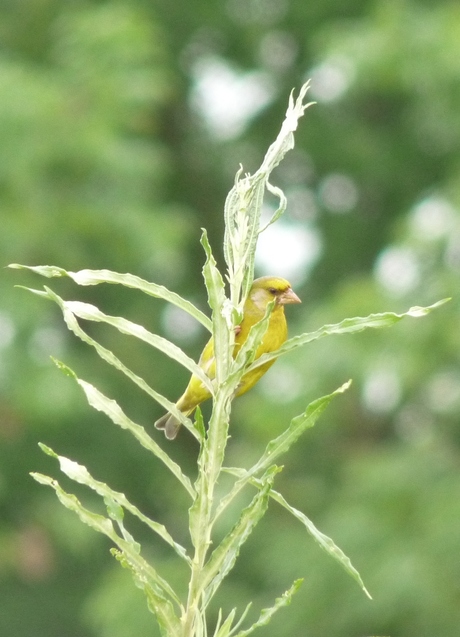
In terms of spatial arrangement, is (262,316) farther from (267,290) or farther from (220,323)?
(220,323)

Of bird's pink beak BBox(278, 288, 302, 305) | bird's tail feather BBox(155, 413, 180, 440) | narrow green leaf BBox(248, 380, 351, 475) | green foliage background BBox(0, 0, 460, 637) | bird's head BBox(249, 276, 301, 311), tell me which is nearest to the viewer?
narrow green leaf BBox(248, 380, 351, 475)

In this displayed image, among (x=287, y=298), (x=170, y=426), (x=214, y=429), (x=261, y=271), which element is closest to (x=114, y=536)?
(x=214, y=429)

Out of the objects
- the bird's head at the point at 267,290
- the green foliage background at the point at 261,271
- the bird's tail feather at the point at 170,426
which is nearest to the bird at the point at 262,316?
the bird's head at the point at 267,290

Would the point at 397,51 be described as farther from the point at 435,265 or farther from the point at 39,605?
the point at 39,605

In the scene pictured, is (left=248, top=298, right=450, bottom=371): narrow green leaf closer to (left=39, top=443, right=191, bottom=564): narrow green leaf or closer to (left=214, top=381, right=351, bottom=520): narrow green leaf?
(left=214, top=381, right=351, bottom=520): narrow green leaf

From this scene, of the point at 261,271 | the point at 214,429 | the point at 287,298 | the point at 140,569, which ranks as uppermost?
the point at 261,271

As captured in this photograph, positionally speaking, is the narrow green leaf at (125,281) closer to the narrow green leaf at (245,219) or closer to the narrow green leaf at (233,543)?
the narrow green leaf at (245,219)

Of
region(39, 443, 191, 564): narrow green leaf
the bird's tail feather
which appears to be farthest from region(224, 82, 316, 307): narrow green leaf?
the bird's tail feather
